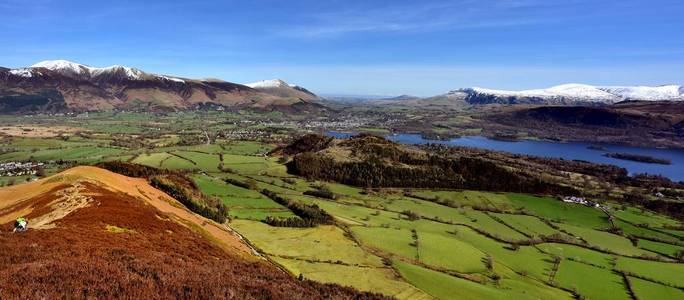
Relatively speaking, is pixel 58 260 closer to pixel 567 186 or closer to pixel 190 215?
pixel 190 215

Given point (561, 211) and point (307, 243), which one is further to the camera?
point (561, 211)

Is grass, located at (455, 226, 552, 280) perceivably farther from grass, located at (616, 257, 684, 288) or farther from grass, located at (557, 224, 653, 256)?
grass, located at (557, 224, 653, 256)

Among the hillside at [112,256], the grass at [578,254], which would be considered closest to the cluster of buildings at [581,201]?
the grass at [578,254]

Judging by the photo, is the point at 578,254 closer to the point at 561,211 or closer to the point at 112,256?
the point at 561,211

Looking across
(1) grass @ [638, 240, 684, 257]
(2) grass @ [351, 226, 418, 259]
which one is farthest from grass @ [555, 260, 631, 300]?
(1) grass @ [638, 240, 684, 257]

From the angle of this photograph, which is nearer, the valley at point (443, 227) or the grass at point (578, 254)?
the valley at point (443, 227)

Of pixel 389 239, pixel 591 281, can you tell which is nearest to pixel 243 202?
pixel 389 239

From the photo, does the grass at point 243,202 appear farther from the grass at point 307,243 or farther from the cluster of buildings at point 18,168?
the cluster of buildings at point 18,168
